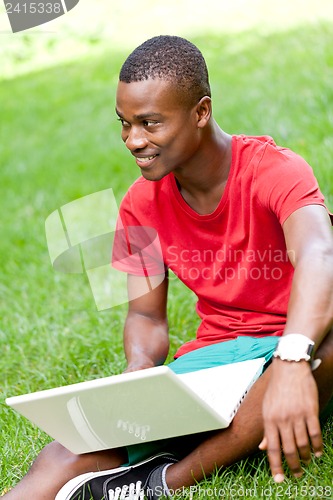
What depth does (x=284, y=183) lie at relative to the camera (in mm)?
2666

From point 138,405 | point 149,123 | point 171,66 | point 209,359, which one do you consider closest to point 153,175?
point 149,123

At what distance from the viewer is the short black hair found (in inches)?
105

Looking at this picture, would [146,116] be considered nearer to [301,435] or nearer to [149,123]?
[149,123]

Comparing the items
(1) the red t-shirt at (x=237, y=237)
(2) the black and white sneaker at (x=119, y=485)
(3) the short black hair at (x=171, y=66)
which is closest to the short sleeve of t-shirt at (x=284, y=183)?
(1) the red t-shirt at (x=237, y=237)

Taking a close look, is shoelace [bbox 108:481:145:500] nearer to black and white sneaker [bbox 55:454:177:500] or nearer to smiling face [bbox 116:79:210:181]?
black and white sneaker [bbox 55:454:177:500]

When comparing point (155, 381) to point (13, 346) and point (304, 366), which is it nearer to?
point (304, 366)

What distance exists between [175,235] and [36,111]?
5.82 metres

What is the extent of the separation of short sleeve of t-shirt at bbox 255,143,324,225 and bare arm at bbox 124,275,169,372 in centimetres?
62

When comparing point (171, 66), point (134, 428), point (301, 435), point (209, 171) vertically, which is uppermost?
point (171, 66)

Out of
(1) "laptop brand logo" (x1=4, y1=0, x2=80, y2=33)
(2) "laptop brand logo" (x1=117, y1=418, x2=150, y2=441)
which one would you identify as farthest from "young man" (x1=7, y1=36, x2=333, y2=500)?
(1) "laptop brand logo" (x1=4, y1=0, x2=80, y2=33)

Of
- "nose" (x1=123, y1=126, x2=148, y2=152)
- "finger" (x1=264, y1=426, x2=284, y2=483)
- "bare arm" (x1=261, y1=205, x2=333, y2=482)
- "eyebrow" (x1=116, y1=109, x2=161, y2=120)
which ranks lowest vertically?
"finger" (x1=264, y1=426, x2=284, y2=483)

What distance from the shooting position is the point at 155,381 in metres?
2.20

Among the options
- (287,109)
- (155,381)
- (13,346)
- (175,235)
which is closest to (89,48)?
(287,109)

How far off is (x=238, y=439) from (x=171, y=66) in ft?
3.74
